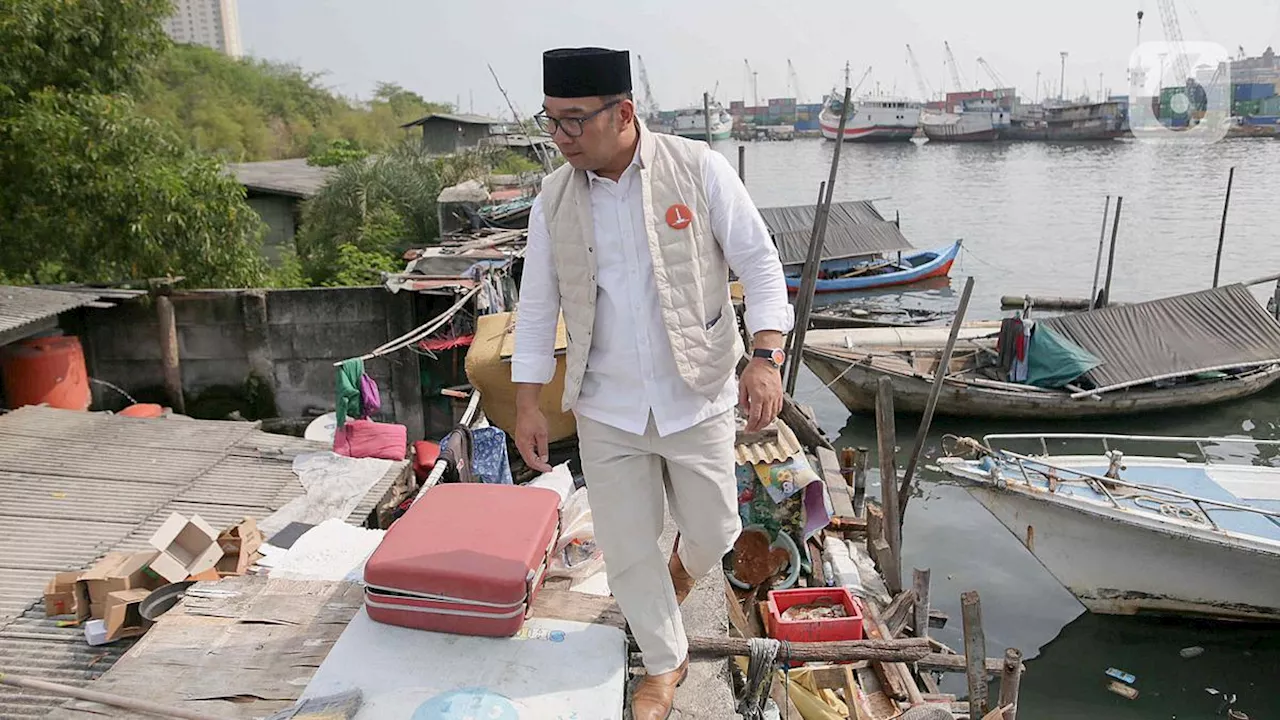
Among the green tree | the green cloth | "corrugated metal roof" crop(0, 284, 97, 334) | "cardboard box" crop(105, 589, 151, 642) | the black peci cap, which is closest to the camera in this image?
the black peci cap

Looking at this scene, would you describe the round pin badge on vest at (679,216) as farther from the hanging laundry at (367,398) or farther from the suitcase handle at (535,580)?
the hanging laundry at (367,398)

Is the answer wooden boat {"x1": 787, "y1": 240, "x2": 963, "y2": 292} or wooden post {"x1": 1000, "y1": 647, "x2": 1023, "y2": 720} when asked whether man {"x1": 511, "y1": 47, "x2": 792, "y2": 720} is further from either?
wooden boat {"x1": 787, "y1": 240, "x2": 963, "y2": 292}

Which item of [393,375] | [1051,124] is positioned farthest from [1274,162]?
[393,375]

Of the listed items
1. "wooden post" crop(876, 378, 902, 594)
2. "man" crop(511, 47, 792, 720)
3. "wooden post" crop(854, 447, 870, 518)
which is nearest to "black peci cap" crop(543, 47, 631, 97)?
"man" crop(511, 47, 792, 720)

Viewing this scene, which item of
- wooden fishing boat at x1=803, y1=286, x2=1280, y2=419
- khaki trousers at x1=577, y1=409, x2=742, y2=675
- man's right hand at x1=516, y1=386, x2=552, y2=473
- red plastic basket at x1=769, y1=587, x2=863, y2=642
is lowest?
wooden fishing boat at x1=803, y1=286, x2=1280, y2=419

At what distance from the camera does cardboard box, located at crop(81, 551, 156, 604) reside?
429 centimetres

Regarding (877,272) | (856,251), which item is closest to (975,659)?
(856,251)

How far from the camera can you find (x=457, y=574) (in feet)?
10.1

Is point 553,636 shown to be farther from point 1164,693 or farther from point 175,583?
point 1164,693

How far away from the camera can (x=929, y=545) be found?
11.5 m

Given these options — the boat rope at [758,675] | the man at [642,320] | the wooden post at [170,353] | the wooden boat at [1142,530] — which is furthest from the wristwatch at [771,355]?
the wooden post at [170,353]

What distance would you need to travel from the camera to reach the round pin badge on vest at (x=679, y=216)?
8.98 feet

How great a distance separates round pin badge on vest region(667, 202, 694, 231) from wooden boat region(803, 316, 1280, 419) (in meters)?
12.7

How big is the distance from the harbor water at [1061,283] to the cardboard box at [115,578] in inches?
282
